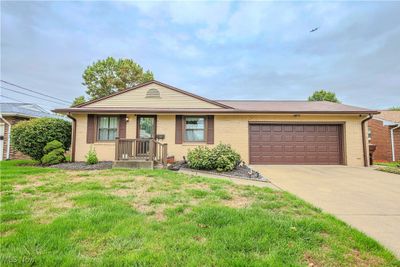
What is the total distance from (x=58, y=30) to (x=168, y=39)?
8.38 meters

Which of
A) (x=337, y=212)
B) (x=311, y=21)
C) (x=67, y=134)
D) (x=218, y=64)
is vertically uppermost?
(x=218, y=64)

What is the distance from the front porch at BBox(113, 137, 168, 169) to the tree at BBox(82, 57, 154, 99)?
18.1 metres

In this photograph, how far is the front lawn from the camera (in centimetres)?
200

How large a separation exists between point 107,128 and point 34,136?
3.07 m

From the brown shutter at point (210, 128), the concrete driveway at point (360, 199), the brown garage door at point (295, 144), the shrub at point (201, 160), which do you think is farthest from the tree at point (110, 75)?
the concrete driveway at point (360, 199)

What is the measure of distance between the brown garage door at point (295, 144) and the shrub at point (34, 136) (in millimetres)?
10063

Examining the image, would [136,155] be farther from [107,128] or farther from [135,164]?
[107,128]

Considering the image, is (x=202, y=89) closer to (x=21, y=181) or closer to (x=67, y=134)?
(x=67, y=134)

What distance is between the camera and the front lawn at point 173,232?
6.55 feet

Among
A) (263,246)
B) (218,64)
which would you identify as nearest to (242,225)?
(263,246)

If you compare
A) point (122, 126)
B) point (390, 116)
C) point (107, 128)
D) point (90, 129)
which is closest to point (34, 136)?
point (90, 129)

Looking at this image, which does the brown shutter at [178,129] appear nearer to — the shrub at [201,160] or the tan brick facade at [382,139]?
the shrub at [201,160]

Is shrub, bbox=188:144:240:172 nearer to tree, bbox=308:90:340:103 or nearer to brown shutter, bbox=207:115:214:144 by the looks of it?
brown shutter, bbox=207:115:214:144

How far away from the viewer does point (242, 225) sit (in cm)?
275
